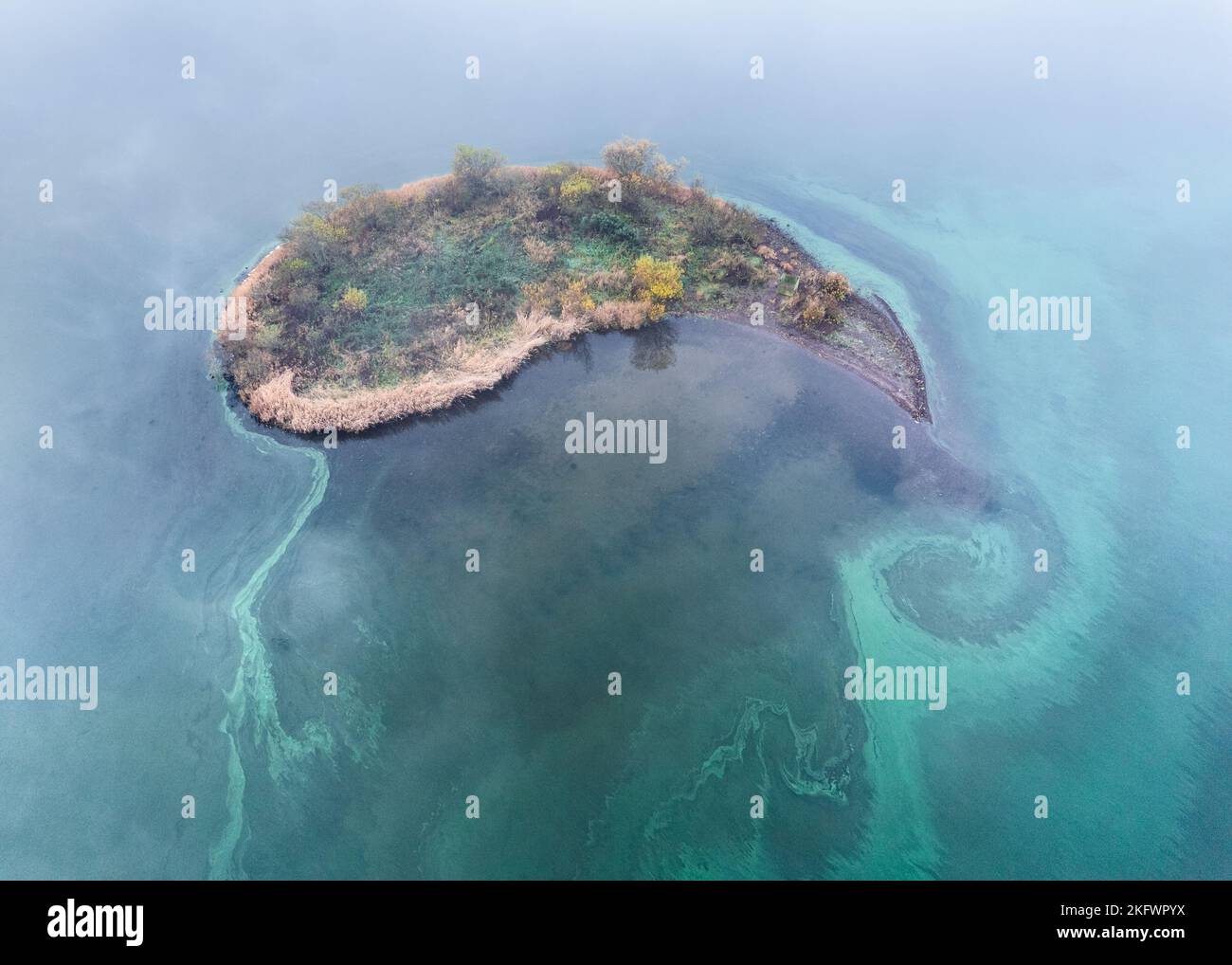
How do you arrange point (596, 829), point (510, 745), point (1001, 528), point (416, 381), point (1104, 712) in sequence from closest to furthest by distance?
point (596, 829)
point (510, 745)
point (1104, 712)
point (1001, 528)
point (416, 381)

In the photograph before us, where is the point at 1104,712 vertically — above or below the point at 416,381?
below

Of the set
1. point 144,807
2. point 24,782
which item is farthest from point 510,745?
point 24,782

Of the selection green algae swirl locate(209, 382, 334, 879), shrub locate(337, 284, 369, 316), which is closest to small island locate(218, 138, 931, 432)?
shrub locate(337, 284, 369, 316)

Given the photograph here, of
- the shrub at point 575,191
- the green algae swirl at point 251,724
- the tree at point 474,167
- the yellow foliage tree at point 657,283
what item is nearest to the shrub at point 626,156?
the shrub at point 575,191

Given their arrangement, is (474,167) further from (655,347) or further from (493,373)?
(655,347)

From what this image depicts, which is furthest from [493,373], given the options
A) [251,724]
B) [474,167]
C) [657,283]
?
[251,724]

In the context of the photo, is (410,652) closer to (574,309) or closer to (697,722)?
(697,722)

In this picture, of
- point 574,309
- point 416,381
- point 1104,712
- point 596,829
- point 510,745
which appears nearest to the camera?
point 596,829
